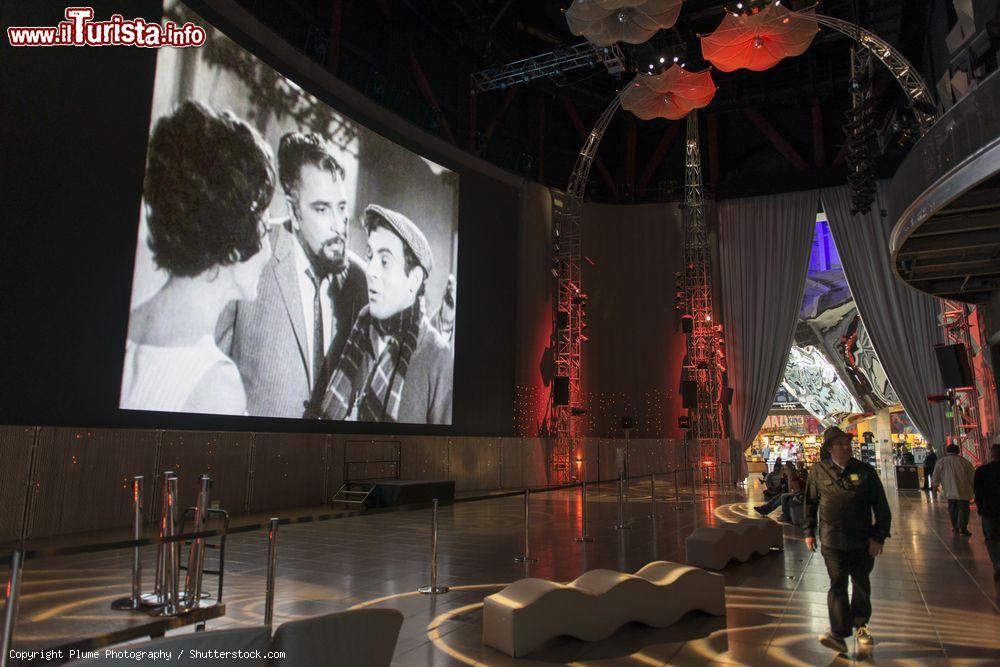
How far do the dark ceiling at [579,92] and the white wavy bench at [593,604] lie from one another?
14.5 metres

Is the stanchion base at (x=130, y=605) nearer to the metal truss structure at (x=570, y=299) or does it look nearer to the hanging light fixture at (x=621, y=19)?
the hanging light fixture at (x=621, y=19)

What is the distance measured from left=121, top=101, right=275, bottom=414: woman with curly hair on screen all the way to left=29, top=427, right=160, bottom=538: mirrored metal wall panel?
0.69 meters

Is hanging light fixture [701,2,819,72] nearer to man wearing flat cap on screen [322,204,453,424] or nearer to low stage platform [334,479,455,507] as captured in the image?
man wearing flat cap on screen [322,204,453,424]

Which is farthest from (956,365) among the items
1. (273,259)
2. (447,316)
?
(273,259)

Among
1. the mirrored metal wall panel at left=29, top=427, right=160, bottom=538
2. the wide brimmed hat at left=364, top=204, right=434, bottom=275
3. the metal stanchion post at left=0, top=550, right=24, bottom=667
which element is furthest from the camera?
the wide brimmed hat at left=364, top=204, right=434, bottom=275

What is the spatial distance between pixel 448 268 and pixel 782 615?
45.7ft

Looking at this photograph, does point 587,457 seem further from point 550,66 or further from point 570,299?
point 550,66

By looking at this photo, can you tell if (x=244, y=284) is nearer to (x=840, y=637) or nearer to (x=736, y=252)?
(x=840, y=637)

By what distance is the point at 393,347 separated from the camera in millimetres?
16219

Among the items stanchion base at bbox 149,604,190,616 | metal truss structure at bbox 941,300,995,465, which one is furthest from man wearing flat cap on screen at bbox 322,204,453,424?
metal truss structure at bbox 941,300,995,465

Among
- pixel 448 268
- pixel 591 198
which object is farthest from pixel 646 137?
pixel 448 268

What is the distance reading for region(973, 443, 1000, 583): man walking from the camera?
7418mm

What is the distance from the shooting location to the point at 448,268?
1866cm

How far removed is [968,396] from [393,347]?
14.2 m
